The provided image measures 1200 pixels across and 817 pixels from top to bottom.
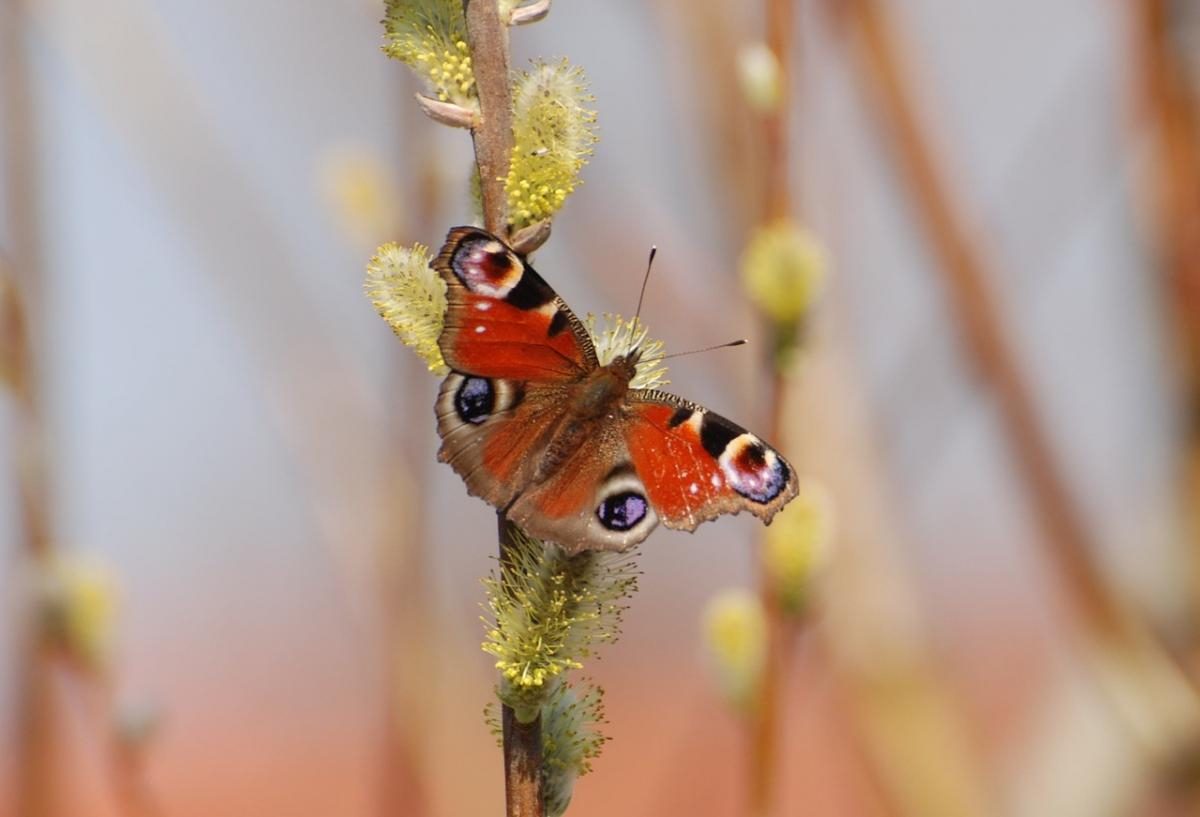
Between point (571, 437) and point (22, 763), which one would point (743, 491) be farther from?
point (22, 763)

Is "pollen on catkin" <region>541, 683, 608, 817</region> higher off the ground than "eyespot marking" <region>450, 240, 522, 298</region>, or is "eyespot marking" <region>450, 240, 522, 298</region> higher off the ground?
"eyespot marking" <region>450, 240, 522, 298</region>

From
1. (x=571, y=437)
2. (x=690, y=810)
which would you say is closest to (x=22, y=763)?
(x=571, y=437)

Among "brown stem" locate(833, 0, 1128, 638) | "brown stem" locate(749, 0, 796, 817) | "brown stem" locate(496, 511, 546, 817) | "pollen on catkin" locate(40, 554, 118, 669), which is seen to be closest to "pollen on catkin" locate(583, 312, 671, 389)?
"brown stem" locate(749, 0, 796, 817)

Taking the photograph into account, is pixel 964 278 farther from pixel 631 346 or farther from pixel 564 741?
pixel 564 741

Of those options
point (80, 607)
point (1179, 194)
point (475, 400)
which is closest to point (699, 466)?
point (475, 400)

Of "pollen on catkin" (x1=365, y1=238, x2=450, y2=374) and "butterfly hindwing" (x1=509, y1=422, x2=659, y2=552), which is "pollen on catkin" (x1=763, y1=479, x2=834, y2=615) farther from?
"pollen on catkin" (x1=365, y1=238, x2=450, y2=374)

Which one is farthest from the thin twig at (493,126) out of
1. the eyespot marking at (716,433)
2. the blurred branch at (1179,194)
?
the blurred branch at (1179,194)

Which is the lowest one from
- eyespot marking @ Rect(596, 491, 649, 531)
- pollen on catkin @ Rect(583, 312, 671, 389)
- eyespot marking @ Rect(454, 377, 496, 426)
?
eyespot marking @ Rect(596, 491, 649, 531)
